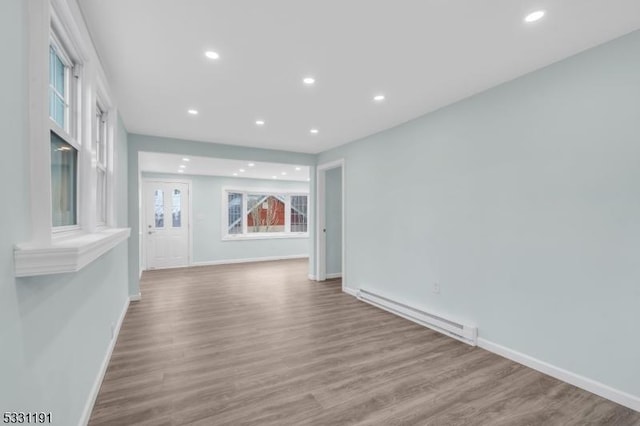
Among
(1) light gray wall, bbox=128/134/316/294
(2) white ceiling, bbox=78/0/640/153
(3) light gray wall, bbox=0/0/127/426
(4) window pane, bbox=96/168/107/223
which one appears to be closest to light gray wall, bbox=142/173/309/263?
(1) light gray wall, bbox=128/134/316/294

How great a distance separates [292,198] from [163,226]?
3.70 meters

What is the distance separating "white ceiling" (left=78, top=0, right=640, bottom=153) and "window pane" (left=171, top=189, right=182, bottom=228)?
4.41m

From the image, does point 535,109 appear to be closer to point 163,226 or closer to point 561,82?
point 561,82

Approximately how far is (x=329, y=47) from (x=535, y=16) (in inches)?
53.2

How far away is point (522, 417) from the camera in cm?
196

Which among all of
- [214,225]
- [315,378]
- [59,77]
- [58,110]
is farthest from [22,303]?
[214,225]

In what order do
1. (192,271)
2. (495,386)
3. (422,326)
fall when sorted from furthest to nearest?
(192,271) → (422,326) → (495,386)

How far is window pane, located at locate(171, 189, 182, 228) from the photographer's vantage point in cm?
761

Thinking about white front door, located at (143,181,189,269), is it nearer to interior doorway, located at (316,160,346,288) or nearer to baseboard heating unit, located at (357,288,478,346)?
interior doorway, located at (316,160,346,288)

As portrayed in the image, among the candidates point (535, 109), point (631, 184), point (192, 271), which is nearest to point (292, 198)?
point (192, 271)

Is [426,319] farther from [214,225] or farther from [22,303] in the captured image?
[214,225]

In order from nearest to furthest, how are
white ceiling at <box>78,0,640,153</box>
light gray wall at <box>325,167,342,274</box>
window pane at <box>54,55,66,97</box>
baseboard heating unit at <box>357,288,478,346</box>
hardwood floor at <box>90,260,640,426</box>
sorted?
window pane at <box>54,55,66,97</box>, white ceiling at <box>78,0,640,153</box>, hardwood floor at <box>90,260,640,426</box>, baseboard heating unit at <box>357,288,478,346</box>, light gray wall at <box>325,167,342,274</box>

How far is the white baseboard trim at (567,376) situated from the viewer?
2047 mm

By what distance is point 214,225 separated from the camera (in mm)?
8039
